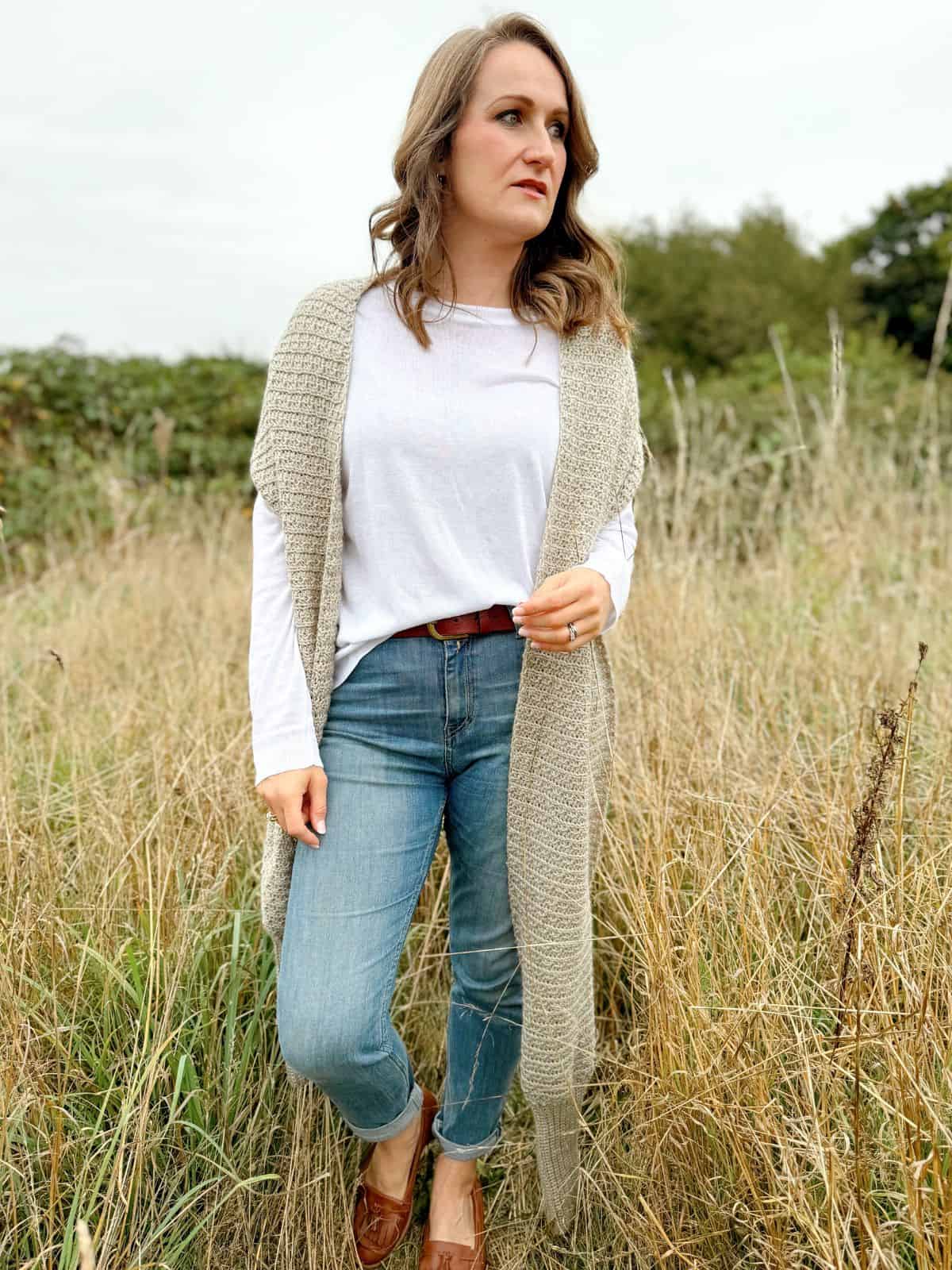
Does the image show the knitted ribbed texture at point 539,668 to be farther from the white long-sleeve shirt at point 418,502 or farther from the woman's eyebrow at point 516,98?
the woman's eyebrow at point 516,98

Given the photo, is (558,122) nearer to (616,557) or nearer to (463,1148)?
(616,557)

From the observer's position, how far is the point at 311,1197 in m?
1.74

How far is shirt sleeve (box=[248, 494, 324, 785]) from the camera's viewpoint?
153 centimetres

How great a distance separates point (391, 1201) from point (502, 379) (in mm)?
1441

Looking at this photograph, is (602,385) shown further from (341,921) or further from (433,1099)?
(433,1099)

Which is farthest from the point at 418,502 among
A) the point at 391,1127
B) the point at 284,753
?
the point at 391,1127

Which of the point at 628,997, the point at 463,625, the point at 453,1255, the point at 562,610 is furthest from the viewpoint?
the point at 628,997

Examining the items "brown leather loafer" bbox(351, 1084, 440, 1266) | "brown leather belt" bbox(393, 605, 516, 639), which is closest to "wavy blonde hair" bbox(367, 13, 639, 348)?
"brown leather belt" bbox(393, 605, 516, 639)

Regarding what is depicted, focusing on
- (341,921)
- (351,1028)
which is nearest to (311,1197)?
(351,1028)

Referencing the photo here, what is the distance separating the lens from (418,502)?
1567mm

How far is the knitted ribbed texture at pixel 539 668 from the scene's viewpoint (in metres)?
1.57

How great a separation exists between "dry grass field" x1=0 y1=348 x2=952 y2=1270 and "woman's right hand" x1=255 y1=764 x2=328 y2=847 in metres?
0.36

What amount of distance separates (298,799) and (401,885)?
0.73 feet

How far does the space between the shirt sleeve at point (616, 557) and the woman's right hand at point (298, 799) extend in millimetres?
517
